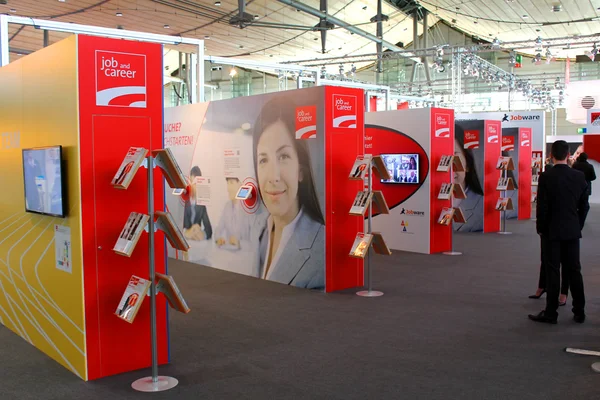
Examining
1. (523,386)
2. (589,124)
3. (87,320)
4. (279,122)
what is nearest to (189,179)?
(279,122)

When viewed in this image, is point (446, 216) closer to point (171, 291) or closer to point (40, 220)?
point (171, 291)

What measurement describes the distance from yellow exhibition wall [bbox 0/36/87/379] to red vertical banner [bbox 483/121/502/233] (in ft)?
27.9

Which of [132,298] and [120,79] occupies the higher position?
[120,79]

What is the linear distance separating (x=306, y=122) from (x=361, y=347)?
9.05 feet

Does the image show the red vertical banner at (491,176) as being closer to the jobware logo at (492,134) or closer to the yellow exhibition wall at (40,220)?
the jobware logo at (492,134)

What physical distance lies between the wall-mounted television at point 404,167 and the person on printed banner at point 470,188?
7.79 feet

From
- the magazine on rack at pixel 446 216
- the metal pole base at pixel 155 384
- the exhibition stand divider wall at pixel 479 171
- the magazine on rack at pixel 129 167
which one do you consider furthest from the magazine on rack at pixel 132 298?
the exhibition stand divider wall at pixel 479 171

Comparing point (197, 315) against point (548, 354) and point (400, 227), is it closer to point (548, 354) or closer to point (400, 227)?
point (548, 354)

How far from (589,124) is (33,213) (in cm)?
450

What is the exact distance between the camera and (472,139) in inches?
439

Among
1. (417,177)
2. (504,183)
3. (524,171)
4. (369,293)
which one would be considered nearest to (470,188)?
(504,183)

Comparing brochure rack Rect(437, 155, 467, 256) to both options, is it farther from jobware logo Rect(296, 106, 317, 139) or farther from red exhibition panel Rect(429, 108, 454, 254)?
jobware logo Rect(296, 106, 317, 139)

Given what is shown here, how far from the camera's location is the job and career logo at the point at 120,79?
3779 millimetres

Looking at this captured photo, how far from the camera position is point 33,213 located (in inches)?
175
